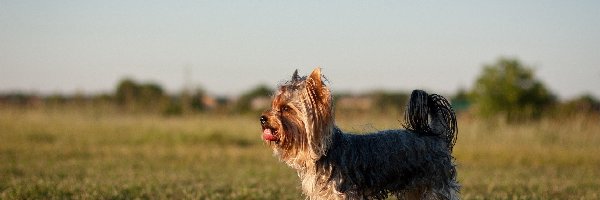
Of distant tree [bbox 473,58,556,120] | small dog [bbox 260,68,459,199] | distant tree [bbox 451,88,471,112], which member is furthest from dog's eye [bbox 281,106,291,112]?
distant tree [bbox 451,88,471,112]

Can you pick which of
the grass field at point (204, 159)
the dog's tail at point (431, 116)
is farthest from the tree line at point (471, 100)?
the dog's tail at point (431, 116)

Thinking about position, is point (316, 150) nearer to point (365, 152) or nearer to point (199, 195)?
point (365, 152)

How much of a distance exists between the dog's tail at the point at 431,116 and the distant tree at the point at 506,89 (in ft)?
111

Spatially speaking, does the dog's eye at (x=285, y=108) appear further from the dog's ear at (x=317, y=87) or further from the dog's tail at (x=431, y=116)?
the dog's tail at (x=431, y=116)

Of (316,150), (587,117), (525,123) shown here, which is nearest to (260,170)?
(316,150)

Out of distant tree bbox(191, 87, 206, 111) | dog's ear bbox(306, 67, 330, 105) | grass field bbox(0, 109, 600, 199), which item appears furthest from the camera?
distant tree bbox(191, 87, 206, 111)

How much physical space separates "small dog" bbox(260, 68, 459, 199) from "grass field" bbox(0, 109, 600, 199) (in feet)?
2.52

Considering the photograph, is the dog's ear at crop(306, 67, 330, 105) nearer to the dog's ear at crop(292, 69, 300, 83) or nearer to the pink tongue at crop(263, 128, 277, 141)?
the dog's ear at crop(292, 69, 300, 83)

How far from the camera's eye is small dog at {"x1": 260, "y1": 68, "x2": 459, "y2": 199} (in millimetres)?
7668

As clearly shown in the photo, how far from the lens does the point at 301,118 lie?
25.2ft

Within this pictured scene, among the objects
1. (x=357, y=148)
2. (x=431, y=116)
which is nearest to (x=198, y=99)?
(x=431, y=116)

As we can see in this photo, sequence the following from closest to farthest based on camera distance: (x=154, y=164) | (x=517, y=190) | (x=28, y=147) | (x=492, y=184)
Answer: (x=517, y=190) < (x=492, y=184) < (x=154, y=164) < (x=28, y=147)

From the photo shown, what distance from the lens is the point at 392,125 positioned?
31.7m

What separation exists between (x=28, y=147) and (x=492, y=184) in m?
17.7
